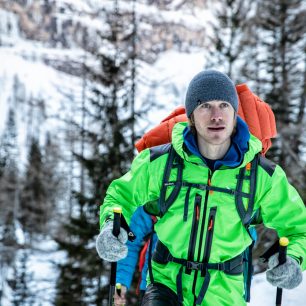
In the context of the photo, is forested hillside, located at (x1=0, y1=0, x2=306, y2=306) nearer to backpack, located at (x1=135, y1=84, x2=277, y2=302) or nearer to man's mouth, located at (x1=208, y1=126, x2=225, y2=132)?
backpack, located at (x1=135, y1=84, x2=277, y2=302)

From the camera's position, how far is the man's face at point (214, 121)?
8.98 ft

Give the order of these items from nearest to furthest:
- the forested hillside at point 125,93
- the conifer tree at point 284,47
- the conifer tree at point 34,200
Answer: the forested hillside at point 125,93 → the conifer tree at point 284,47 → the conifer tree at point 34,200

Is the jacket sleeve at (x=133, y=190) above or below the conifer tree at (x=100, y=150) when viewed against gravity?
above

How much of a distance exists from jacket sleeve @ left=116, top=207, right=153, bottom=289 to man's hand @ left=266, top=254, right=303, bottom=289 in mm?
1113

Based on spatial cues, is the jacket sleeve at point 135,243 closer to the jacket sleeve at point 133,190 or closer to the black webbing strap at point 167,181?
the jacket sleeve at point 133,190

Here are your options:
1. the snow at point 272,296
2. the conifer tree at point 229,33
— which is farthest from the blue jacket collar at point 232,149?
the conifer tree at point 229,33

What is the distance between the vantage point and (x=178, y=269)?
2.74 m

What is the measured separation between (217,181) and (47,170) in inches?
1963

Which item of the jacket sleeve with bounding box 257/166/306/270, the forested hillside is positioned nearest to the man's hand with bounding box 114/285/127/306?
the jacket sleeve with bounding box 257/166/306/270

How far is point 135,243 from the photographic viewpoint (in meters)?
3.37

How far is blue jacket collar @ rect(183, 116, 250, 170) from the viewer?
2680 millimetres

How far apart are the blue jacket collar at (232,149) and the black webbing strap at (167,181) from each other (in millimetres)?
127

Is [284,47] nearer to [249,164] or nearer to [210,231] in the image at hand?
[249,164]

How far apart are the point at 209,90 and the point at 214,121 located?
0.26 m
